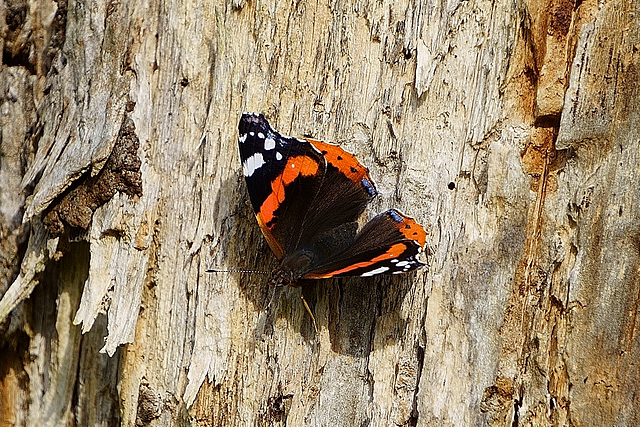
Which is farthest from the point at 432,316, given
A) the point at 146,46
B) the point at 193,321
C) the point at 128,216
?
the point at 146,46

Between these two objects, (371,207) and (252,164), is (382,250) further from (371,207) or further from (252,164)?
(252,164)

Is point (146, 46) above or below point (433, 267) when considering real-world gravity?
above

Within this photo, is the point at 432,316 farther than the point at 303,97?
No

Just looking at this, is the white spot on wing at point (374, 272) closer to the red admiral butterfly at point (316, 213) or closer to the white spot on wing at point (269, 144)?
the red admiral butterfly at point (316, 213)

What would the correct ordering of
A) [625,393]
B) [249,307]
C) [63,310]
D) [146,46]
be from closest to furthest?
[625,393] < [249,307] < [146,46] < [63,310]

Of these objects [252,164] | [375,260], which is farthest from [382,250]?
[252,164]

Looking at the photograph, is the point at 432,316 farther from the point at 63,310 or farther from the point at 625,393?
the point at 63,310

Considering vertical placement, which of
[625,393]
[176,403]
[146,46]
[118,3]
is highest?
[118,3]
